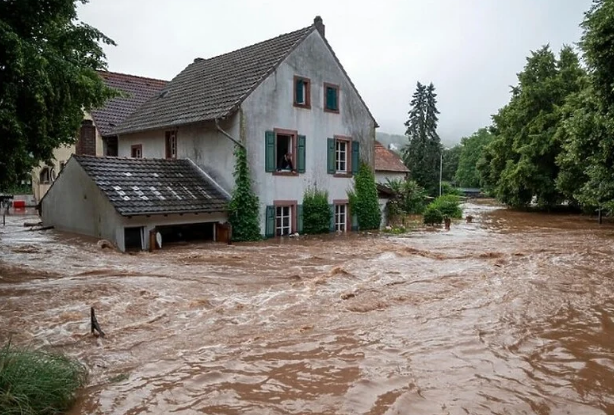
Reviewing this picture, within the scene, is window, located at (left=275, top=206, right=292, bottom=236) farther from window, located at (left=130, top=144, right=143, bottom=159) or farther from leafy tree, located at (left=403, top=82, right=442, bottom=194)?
leafy tree, located at (left=403, top=82, right=442, bottom=194)

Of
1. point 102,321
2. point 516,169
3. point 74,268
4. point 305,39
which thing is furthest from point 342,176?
point 516,169

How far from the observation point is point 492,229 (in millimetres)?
28047

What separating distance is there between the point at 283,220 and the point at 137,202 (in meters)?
6.72

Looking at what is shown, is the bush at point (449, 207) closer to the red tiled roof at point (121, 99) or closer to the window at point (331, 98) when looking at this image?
the window at point (331, 98)

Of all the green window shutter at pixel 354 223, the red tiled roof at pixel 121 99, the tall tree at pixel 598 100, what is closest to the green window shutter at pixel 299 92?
the green window shutter at pixel 354 223

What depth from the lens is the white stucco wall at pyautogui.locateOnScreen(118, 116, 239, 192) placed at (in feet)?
68.0

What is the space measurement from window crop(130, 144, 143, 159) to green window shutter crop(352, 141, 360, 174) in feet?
33.7

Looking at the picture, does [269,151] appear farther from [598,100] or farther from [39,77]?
[598,100]

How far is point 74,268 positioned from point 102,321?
5.23 meters

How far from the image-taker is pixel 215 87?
23062 mm

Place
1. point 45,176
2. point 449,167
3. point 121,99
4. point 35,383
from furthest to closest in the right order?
point 449,167 < point 45,176 < point 121,99 < point 35,383

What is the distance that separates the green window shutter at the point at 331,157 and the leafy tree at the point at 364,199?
1619mm

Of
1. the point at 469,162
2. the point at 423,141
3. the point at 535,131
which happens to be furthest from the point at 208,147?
the point at 469,162

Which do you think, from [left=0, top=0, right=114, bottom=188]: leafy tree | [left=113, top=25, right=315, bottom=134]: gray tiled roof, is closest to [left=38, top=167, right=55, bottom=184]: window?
[left=113, top=25, right=315, bottom=134]: gray tiled roof
